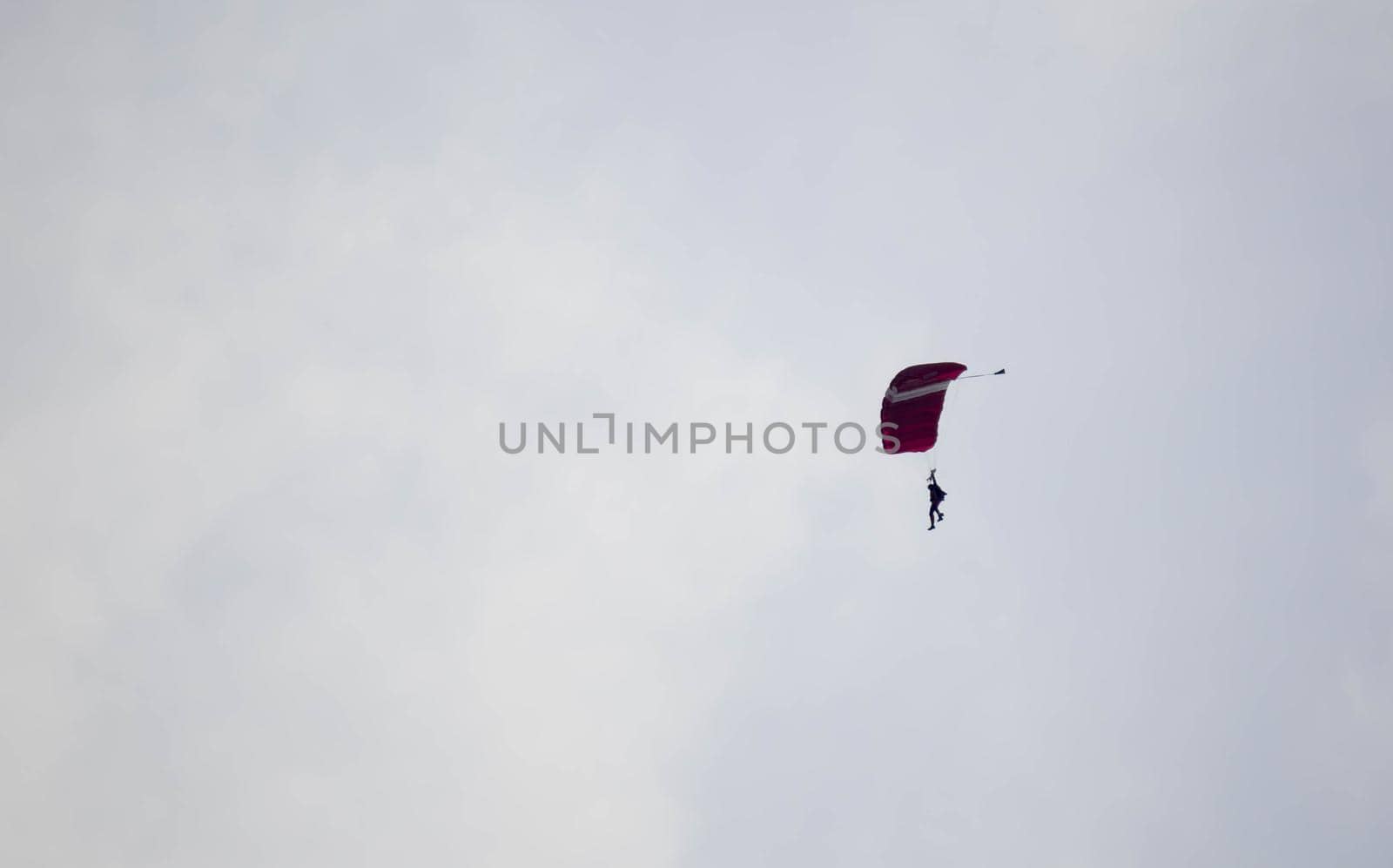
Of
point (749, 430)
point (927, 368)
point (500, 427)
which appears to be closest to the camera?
point (927, 368)

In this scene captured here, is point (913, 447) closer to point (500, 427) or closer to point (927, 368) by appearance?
point (927, 368)

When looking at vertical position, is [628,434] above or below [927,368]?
above

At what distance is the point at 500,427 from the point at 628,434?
20.1 metres

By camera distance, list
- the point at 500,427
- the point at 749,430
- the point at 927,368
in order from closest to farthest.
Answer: the point at 927,368
the point at 749,430
the point at 500,427

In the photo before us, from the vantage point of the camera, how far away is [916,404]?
125 ft

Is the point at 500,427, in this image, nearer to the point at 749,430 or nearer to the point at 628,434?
the point at 628,434

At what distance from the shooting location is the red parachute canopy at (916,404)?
1475 inches

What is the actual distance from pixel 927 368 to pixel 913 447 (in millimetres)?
3085

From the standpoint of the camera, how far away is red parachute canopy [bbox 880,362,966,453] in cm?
3747

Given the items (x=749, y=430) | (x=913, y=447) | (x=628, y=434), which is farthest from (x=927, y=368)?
(x=628, y=434)

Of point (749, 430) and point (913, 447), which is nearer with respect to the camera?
point (913, 447)

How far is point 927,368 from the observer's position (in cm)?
3766

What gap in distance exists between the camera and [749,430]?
148 metres

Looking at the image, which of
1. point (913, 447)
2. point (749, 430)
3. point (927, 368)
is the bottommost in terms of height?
point (913, 447)
